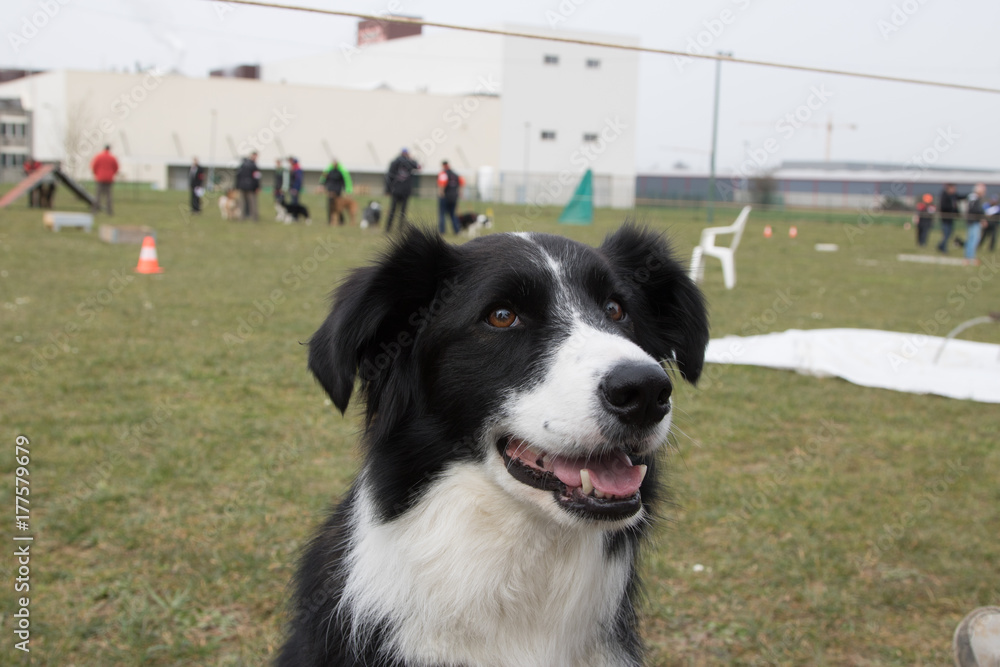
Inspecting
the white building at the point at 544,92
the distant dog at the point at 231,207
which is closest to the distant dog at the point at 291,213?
the distant dog at the point at 231,207

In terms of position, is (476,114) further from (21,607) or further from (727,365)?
(21,607)

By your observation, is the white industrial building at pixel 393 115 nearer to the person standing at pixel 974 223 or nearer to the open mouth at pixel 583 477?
the person standing at pixel 974 223

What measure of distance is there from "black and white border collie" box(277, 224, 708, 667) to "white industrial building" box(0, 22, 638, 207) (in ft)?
171

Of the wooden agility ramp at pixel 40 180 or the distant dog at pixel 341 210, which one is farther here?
the distant dog at pixel 341 210

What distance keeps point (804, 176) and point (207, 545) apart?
57.8 m

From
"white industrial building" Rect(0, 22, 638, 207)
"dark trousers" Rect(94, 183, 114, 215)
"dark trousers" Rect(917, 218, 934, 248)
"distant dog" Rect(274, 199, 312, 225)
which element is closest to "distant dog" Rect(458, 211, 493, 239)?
"distant dog" Rect(274, 199, 312, 225)

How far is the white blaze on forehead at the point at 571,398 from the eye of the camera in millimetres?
2018

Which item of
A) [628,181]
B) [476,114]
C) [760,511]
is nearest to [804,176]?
[628,181]

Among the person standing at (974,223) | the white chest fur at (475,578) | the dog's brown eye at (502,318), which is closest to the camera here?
the white chest fur at (475,578)

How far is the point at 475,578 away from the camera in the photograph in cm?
222

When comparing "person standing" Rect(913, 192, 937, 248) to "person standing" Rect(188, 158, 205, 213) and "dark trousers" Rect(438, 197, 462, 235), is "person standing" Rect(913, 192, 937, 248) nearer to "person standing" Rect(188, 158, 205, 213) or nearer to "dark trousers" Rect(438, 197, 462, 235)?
"dark trousers" Rect(438, 197, 462, 235)

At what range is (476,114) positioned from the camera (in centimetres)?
5784

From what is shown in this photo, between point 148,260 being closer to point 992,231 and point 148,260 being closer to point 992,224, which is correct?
point 992,224

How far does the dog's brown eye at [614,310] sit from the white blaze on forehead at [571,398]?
31cm
